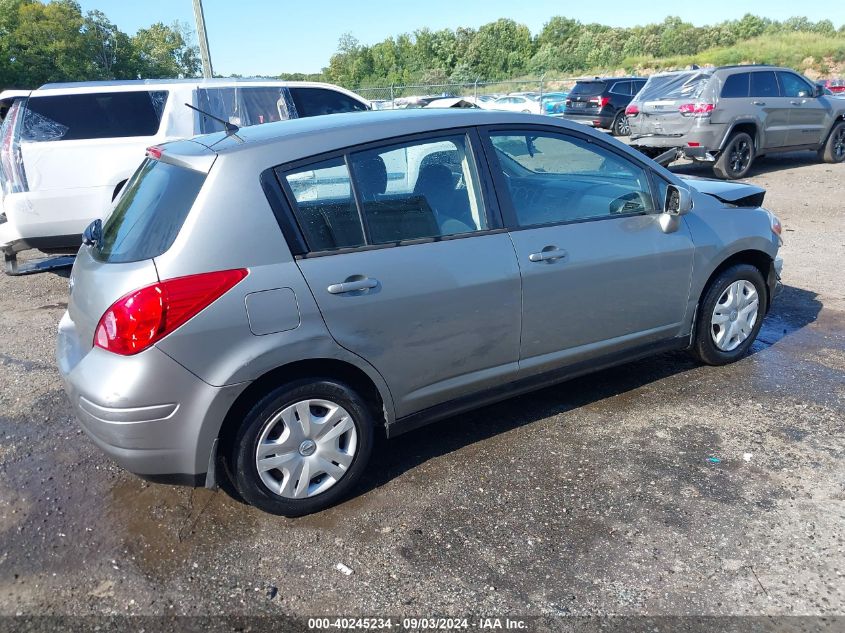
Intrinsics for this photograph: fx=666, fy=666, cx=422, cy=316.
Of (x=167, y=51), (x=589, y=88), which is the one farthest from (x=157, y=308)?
(x=167, y=51)

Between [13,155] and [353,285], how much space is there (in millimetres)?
5060

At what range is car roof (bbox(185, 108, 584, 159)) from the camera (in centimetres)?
303

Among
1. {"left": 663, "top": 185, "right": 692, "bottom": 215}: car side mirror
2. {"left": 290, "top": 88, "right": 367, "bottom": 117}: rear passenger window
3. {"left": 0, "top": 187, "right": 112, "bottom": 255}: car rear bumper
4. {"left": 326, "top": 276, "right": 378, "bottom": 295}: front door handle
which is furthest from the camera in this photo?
{"left": 290, "top": 88, "right": 367, "bottom": 117}: rear passenger window

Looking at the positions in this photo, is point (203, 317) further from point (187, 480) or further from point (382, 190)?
point (382, 190)

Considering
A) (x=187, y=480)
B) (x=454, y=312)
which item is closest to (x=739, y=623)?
(x=454, y=312)

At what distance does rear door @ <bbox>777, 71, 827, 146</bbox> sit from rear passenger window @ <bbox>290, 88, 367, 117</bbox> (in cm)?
831

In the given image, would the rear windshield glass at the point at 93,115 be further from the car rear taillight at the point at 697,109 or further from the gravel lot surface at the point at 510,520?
the car rear taillight at the point at 697,109

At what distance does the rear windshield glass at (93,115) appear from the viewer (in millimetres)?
6473

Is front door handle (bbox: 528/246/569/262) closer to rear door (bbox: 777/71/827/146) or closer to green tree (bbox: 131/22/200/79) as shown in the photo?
rear door (bbox: 777/71/827/146)

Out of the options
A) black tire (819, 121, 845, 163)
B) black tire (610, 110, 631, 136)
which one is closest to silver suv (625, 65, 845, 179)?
black tire (819, 121, 845, 163)

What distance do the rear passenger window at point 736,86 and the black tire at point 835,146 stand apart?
2.72 metres

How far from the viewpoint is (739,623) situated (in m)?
2.38

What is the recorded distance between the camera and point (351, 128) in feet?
10.4

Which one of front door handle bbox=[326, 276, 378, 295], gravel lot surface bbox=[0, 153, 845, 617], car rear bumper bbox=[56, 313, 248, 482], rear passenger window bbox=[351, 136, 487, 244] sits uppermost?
rear passenger window bbox=[351, 136, 487, 244]
